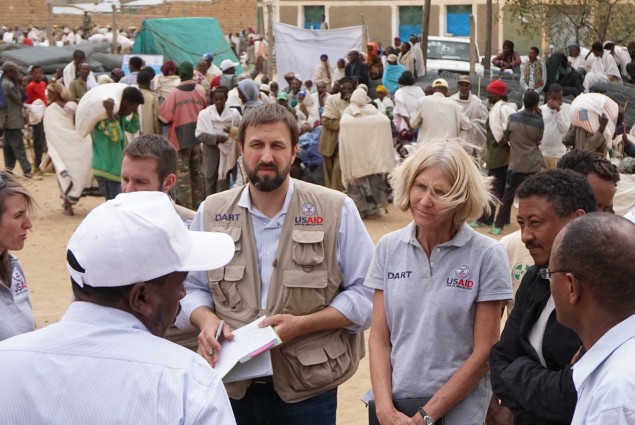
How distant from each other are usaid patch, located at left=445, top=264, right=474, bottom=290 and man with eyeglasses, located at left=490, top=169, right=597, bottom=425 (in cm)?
25

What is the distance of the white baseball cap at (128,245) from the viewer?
6.82 feet

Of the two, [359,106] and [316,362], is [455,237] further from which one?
[359,106]

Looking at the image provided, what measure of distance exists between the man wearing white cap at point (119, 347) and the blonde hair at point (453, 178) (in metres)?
1.50

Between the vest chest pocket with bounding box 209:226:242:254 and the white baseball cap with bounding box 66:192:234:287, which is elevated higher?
the white baseball cap with bounding box 66:192:234:287

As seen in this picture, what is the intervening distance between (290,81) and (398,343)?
54.2ft

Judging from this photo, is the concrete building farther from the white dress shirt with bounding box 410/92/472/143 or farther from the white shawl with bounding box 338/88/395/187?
the white shawl with bounding box 338/88/395/187

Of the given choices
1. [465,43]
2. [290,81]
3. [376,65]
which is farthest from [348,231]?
[465,43]

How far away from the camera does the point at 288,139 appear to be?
12.8 feet

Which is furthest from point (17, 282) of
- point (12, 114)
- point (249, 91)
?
point (12, 114)

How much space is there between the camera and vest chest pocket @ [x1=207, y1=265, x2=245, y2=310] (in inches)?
148

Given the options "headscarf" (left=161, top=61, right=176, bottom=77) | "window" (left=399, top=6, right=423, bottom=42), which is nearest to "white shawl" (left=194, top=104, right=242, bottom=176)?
"headscarf" (left=161, top=61, right=176, bottom=77)

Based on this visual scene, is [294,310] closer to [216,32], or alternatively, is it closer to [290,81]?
[290,81]

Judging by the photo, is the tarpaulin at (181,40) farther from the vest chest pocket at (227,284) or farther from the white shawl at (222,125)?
the vest chest pocket at (227,284)

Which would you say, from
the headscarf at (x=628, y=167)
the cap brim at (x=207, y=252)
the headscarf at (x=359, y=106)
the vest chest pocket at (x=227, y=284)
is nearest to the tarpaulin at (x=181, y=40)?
the headscarf at (x=359, y=106)
